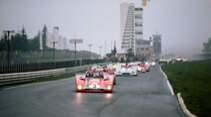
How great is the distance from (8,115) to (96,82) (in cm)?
728

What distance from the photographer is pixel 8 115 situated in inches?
324

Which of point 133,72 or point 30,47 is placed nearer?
point 133,72

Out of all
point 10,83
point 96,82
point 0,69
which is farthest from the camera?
point 0,69

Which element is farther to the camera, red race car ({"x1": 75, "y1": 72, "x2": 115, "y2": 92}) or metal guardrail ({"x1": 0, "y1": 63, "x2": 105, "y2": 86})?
metal guardrail ({"x1": 0, "y1": 63, "x2": 105, "y2": 86})

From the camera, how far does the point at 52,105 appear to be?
10.4m

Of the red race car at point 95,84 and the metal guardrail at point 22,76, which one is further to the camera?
the metal guardrail at point 22,76

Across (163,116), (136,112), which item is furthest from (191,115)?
(136,112)

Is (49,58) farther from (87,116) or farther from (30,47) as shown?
(30,47)

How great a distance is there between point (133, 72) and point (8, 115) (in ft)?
79.3

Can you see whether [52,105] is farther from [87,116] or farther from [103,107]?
[87,116]

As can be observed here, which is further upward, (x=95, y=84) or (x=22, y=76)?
(x=95, y=84)

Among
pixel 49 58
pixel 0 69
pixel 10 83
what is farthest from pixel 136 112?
pixel 49 58

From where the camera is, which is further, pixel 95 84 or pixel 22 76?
pixel 22 76

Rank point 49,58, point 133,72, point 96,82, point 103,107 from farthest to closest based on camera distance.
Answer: point 49,58 < point 133,72 < point 96,82 < point 103,107
